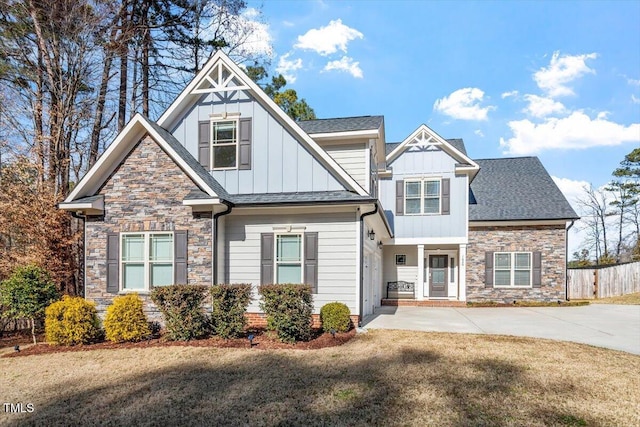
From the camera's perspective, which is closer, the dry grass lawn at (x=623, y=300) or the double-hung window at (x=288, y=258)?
the double-hung window at (x=288, y=258)

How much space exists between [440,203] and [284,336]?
1029 centimetres

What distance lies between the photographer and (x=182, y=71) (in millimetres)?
18922

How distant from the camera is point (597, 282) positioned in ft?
64.2

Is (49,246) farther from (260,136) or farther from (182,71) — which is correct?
(182,71)

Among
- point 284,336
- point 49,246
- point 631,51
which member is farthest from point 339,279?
point 631,51

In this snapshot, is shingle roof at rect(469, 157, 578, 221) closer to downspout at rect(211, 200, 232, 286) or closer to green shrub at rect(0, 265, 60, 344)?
downspout at rect(211, 200, 232, 286)

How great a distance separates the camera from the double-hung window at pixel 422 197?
54.4 feet

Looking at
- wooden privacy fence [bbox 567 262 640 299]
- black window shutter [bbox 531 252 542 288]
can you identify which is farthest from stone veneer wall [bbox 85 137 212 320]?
wooden privacy fence [bbox 567 262 640 299]

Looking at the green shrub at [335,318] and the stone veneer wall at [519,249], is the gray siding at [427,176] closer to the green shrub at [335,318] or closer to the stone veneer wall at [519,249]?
the stone veneer wall at [519,249]

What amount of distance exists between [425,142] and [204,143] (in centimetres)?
928

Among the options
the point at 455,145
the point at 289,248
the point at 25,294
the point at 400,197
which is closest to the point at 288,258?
the point at 289,248

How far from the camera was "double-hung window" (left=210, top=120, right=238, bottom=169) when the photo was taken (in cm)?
1110

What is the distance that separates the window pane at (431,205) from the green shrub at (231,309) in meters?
10.1

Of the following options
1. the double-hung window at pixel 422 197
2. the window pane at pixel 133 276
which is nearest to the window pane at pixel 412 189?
the double-hung window at pixel 422 197
